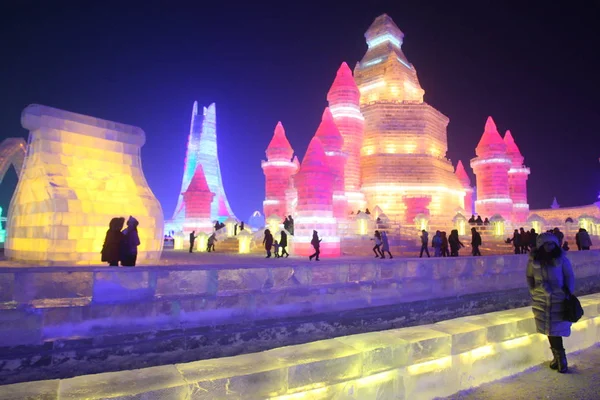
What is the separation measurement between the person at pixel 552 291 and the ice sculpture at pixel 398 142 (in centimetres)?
2098

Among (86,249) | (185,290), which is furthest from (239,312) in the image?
(86,249)

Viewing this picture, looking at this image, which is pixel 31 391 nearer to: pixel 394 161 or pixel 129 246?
pixel 129 246

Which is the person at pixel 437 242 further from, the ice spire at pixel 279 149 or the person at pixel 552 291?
the ice spire at pixel 279 149

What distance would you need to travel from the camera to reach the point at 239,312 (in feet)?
14.7

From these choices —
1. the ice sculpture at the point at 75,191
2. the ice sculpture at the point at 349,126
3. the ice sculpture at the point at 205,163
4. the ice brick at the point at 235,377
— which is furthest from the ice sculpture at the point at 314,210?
the ice sculpture at the point at 205,163

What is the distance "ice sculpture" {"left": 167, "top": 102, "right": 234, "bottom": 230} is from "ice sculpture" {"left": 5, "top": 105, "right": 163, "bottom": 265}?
114ft

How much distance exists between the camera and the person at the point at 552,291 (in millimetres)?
3682

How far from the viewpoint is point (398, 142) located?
28.7 metres

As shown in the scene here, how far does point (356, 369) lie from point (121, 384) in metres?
1.55

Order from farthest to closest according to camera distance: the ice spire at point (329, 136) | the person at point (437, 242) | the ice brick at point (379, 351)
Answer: the ice spire at point (329, 136) → the person at point (437, 242) → the ice brick at point (379, 351)

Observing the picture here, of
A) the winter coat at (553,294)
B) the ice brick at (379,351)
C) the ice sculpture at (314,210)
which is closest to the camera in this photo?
the ice brick at (379,351)

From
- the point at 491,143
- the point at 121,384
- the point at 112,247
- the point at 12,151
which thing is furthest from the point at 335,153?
the point at 121,384

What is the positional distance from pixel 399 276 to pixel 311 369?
3758mm

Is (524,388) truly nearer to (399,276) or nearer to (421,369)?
(421,369)
